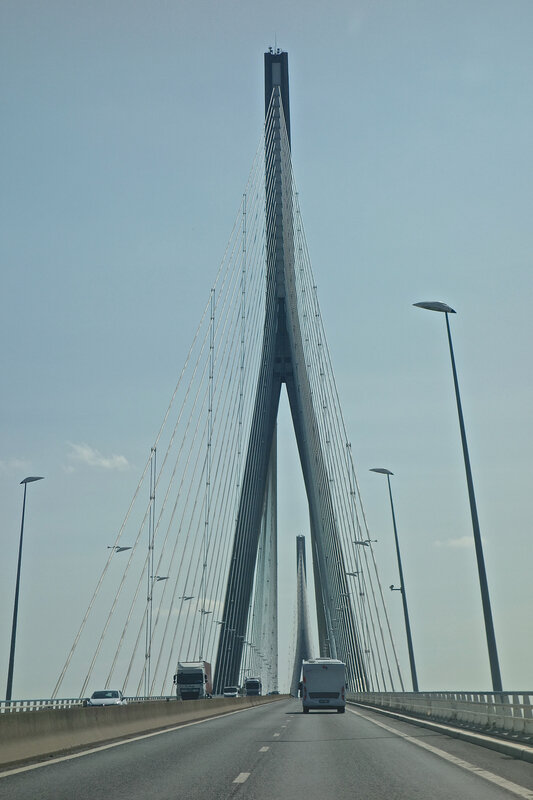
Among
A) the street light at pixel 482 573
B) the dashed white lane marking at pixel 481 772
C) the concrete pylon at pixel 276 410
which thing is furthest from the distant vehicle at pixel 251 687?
the dashed white lane marking at pixel 481 772

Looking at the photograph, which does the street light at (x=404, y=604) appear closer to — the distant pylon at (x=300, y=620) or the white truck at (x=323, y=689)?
the white truck at (x=323, y=689)

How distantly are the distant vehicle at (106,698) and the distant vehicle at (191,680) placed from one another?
1585 cm

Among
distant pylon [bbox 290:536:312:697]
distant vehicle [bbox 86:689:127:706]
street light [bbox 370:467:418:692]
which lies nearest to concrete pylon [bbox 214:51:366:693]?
street light [bbox 370:467:418:692]

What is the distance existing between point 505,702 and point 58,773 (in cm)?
1119

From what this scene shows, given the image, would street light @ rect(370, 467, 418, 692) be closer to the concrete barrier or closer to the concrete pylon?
the concrete pylon

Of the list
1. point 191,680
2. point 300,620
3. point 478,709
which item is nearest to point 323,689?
point 478,709

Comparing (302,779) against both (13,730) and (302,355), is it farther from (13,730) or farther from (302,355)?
(302,355)

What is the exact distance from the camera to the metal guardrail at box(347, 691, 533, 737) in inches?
725

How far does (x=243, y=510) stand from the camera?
60.1 metres

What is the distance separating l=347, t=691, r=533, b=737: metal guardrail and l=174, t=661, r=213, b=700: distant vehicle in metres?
28.5

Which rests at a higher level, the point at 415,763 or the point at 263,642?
the point at 263,642

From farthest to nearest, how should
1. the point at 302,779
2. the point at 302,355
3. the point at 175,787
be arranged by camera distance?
the point at 302,355, the point at 302,779, the point at 175,787

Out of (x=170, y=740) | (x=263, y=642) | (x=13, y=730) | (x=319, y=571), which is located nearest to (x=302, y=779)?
(x=13, y=730)

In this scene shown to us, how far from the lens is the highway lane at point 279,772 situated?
10070mm
